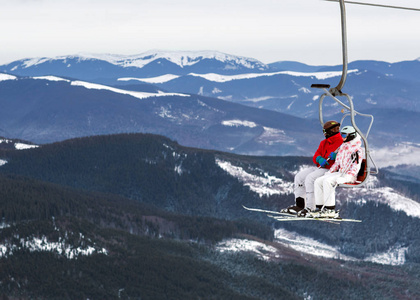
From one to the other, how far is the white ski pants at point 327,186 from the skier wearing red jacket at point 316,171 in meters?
0.91

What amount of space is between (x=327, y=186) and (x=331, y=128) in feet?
11.5

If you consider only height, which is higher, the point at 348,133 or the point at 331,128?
the point at 331,128

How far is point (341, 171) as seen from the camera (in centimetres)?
4269

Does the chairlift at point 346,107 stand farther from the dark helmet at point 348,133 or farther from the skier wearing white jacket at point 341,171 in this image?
the dark helmet at point 348,133

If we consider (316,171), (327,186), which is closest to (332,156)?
(316,171)

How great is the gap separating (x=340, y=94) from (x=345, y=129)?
20.2 ft

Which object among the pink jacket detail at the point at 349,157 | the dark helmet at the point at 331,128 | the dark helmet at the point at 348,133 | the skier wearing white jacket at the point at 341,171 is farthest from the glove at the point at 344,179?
the dark helmet at the point at 331,128

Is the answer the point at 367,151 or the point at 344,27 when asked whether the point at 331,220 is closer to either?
Answer: the point at 367,151

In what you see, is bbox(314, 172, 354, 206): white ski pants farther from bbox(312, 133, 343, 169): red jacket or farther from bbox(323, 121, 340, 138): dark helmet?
bbox(323, 121, 340, 138): dark helmet

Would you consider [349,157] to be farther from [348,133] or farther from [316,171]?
[316,171]

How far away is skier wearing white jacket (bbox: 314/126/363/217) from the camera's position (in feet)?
138

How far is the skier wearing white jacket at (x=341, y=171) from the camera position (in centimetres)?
4209

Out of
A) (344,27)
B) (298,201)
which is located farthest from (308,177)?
(344,27)

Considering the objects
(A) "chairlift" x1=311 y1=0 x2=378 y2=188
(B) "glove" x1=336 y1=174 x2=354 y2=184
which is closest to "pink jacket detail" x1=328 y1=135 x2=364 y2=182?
(B) "glove" x1=336 y1=174 x2=354 y2=184
